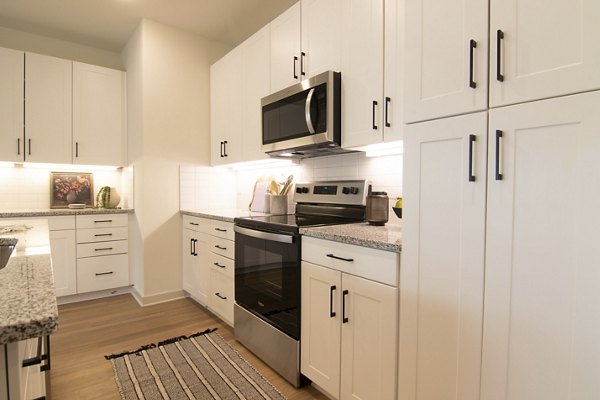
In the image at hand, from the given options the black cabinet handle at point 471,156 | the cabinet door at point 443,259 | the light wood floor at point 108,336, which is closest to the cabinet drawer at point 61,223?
the light wood floor at point 108,336

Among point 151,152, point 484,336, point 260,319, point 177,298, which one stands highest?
point 151,152

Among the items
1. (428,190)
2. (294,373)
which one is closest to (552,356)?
(428,190)

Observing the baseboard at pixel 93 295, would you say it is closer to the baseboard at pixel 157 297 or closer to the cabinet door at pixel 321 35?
the baseboard at pixel 157 297

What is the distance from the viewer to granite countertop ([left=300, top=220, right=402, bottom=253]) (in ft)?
4.43

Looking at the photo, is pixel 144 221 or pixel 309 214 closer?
pixel 309 214

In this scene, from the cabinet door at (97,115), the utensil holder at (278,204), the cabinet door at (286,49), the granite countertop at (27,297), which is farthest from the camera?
the cabinet door at (97,115)

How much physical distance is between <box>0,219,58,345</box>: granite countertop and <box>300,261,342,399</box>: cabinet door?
1124 mm

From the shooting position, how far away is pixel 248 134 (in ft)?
9.35

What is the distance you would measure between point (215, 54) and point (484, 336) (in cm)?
359

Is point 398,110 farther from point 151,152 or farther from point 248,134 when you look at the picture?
point 151,152

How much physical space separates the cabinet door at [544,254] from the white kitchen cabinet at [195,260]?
2.34 meters

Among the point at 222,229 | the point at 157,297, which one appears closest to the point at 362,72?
the point at 222,229

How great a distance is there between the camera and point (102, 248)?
3.38 m

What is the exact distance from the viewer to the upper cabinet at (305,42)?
1.97 meters
